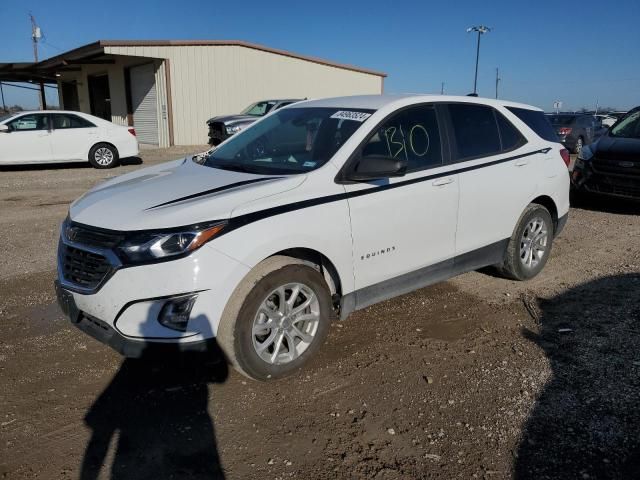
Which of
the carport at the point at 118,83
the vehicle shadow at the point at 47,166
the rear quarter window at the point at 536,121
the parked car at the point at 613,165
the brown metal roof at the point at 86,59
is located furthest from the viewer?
the carport at the point at 118,83

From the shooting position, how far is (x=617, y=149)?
28.0 feet

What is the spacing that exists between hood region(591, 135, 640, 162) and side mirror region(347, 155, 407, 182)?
20.0ft

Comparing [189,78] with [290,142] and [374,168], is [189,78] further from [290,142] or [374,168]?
[374,168]

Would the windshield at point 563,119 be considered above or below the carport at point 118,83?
below

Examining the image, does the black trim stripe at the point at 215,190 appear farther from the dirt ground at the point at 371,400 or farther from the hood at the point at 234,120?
the hood at the point at 234,120

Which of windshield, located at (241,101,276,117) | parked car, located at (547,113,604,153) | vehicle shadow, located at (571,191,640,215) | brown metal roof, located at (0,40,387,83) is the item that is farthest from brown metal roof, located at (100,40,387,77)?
vehicle shadow, located at (571,191,640,215)

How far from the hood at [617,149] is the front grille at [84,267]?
7.78m

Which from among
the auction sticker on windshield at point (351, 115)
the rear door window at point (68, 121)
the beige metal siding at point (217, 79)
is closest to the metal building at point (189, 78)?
the beige metal siding at point (217, 79)

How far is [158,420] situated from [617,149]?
8049mm

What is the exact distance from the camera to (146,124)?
2372 centimetres

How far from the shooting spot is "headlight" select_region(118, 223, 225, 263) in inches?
120

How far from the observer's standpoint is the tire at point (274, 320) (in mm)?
3223

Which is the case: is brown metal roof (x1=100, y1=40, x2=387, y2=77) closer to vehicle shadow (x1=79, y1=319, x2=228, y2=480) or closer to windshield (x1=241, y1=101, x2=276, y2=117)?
windshield (x1=241, y1=101, x2=276, y2=117)

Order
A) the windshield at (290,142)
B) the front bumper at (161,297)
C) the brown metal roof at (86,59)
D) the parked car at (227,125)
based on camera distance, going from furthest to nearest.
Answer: the brown metal roof at (86,59) < the parked car at (227,125) < the windshield at (290,142) < the front bumper at (161,297)
